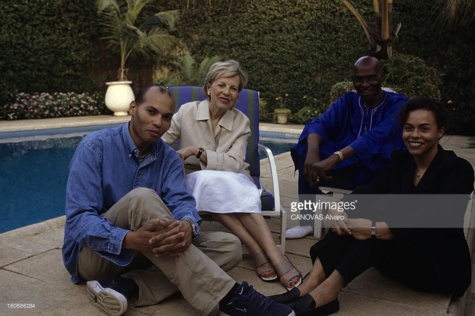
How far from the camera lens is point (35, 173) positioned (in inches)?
243

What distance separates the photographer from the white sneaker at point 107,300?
6.57ft

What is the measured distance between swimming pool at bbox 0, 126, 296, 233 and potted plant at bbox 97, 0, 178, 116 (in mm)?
2077

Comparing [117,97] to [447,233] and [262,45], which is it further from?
[447,233]

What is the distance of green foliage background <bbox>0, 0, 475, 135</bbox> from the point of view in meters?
9.02

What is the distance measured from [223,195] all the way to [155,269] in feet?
1.91

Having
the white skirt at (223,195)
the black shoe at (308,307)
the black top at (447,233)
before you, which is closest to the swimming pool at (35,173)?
the white skirt at (223,195)

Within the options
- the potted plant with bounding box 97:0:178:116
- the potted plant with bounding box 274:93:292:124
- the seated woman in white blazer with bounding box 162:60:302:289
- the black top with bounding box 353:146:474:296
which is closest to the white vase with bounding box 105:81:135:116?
the potted plant with bounding box 97:0:178:116

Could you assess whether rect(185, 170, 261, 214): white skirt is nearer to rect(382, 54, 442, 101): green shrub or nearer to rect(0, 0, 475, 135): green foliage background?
rect(382, 54, 442, 101): green shrub

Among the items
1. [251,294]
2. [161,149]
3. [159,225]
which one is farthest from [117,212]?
[251,294]

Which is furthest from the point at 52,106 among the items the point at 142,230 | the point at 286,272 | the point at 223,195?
the point at 142,230

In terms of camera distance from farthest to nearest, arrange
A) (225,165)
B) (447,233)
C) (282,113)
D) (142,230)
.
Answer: (282,113), (225,165), (447,233), (142,230)

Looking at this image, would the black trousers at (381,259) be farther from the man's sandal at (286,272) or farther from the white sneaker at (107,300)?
the white sneaker at (107,300)

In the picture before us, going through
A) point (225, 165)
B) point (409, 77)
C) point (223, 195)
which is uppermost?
point (409, 77)

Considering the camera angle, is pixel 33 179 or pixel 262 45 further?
pixel 262 45
